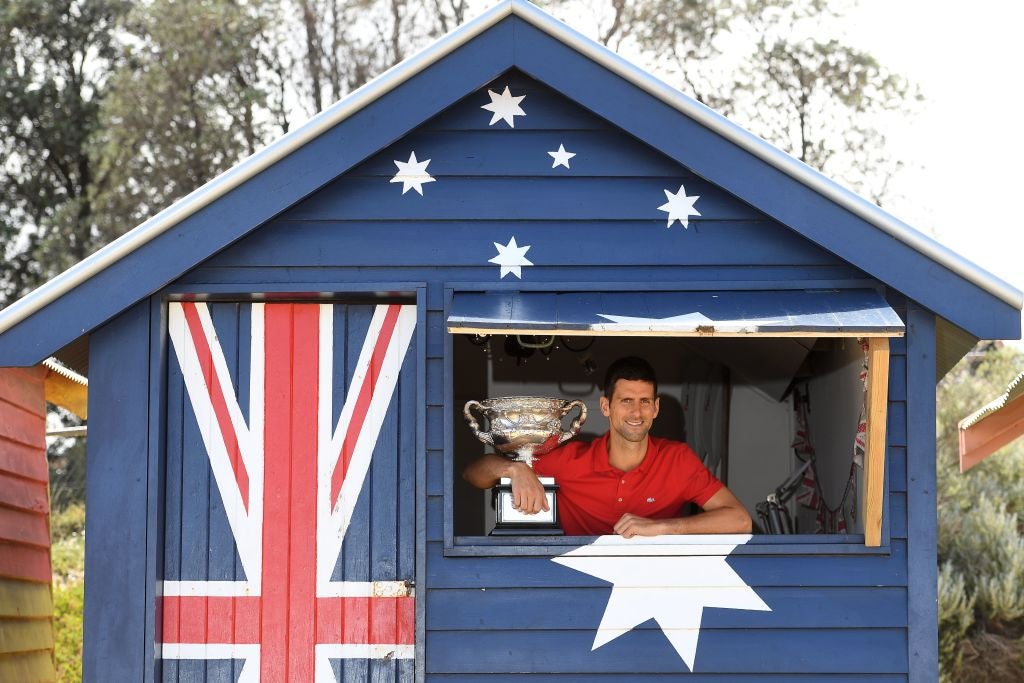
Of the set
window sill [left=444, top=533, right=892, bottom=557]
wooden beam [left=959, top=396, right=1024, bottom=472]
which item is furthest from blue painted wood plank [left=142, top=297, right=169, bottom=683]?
wooden beam [left=959, top=396, right=1024, bottom=472]

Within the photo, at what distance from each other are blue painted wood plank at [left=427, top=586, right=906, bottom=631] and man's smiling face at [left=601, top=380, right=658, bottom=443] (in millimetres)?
958

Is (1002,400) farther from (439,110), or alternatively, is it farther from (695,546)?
(439,110)

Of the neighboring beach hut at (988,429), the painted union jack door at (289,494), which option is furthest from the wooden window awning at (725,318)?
the neighboring beach hut at (988,429)

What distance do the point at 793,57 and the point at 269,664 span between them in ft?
47.2

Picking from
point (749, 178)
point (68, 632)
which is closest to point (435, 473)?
point (749, 178)

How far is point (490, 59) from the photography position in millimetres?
5203

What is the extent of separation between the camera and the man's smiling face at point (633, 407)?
5.84 meters

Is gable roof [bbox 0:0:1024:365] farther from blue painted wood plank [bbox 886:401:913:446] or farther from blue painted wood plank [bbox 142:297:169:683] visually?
blue painted wood plank [bbox 886:401:913:446]

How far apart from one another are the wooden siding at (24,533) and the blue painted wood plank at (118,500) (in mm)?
1704

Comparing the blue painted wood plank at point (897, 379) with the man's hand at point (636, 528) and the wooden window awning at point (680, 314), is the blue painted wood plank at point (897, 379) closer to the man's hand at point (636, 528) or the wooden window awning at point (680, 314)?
the wooden window awning at point (680, 314)

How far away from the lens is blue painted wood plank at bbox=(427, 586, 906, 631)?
5.10 meters

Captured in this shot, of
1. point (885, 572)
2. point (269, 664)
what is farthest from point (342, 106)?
point (885, 572)

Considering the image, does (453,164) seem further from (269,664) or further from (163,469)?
(269,664)

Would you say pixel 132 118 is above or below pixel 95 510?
above
